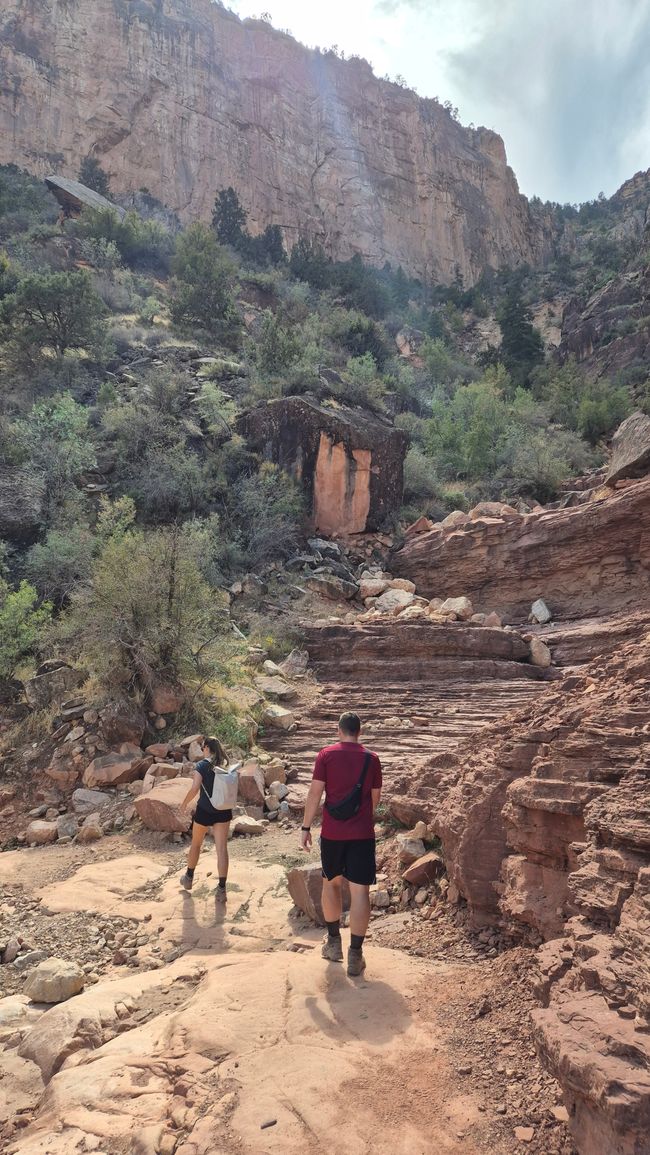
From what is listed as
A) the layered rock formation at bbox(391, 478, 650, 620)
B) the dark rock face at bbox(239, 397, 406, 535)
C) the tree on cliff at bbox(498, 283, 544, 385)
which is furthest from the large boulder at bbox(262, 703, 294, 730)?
the tree on cliff at bbox(498, 283, 544, 385)

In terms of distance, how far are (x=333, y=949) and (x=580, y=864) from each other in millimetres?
1588

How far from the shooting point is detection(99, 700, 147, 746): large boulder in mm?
8539

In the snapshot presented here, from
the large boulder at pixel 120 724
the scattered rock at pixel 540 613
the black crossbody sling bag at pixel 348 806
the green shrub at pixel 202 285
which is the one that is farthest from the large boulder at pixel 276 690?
the green shrub at pixel 202 285

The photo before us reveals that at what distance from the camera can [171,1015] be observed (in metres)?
3.06

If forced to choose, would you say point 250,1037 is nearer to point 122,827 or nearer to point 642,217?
point 122,827

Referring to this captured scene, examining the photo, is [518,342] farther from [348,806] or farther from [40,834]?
[348,806]

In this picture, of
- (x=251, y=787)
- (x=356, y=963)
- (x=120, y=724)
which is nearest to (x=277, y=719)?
(x=251, y=787)

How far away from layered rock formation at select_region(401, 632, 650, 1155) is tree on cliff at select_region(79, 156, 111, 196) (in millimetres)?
47346

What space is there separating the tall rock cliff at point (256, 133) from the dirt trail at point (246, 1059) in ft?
178

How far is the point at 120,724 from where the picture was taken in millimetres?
8570

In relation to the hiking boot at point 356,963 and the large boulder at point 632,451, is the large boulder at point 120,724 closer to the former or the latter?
the hiking boot at point 356,963

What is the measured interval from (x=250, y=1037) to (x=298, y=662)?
9.20 m

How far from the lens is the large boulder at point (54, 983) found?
373 cm

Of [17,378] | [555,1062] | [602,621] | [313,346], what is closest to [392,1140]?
[555,1062]
